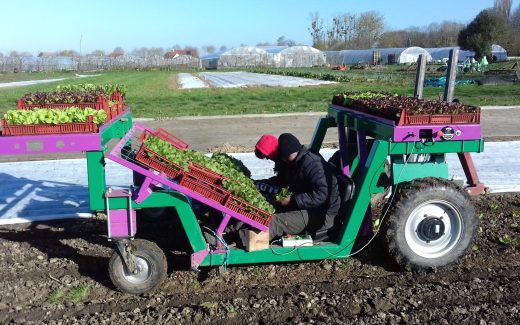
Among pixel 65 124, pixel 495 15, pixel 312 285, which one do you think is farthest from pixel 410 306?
pixel 495 15

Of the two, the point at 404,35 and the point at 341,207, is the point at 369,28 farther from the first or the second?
the point at 341,207

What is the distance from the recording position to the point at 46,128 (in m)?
4.20

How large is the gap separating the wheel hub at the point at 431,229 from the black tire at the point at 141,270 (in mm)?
2202

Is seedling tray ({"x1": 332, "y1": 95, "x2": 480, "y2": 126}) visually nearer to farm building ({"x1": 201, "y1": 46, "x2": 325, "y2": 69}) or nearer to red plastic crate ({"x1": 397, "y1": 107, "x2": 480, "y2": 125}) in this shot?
red plastic crate ({"x1": 397, "y1": 107, "x2": 480, "y2": 125})

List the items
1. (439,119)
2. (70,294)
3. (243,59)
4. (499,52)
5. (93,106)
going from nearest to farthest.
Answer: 1. (70,294)
2. (439,119)
3. (93,106)
4. (499,52)
5. (243,59)

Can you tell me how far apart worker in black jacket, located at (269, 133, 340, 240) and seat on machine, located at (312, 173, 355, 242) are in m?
0.06

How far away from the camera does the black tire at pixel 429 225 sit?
4551mm

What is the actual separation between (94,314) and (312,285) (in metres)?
1.73

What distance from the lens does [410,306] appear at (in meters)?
4.08

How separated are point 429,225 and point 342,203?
761mm

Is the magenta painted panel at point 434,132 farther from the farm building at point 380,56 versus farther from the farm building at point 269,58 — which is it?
the farm building at point 269,58

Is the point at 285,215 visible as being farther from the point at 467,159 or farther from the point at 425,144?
the point at 467,159

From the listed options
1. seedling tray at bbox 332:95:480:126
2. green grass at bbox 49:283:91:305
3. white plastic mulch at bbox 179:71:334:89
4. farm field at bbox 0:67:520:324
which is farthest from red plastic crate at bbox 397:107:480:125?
white plastic mulch at bbox 179:71:334:89

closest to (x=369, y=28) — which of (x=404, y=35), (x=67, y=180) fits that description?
(x=404, y=35)
